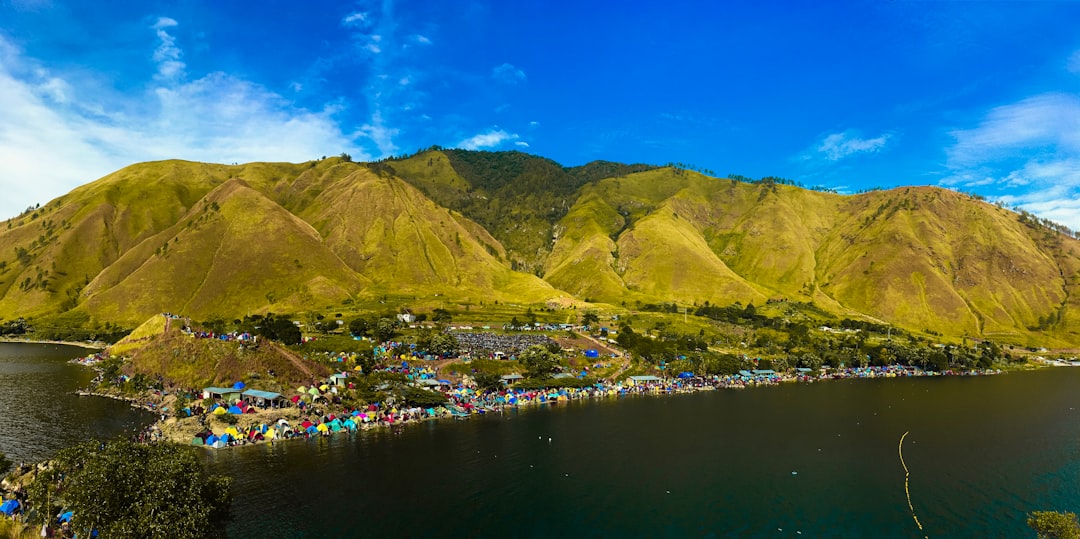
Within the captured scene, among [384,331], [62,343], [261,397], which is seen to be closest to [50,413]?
[261,397]

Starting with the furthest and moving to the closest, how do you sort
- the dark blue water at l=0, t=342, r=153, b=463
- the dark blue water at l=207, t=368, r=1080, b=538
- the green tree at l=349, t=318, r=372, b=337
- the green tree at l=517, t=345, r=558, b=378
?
the green tree at l=349, t=318, r=372, b=337 < the green tree at l=517, t=345, r=558, b=378 < the dark blue water at l=0, t=342, r=153, b=463 < the dark blue water at l=207, t=368, r=1080, b=538

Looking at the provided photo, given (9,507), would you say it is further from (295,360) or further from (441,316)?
(441,316)

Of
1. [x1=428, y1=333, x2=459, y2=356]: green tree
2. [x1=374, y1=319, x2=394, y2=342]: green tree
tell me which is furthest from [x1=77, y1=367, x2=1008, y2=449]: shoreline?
[x1=374, y1=319, x2=394, y2=342]: green tree

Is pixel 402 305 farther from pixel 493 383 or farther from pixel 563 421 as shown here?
pixel 563 421

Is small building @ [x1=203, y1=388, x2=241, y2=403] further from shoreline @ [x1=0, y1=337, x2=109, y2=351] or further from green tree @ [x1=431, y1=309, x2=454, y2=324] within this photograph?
shoreline @ [x1=0, y1=337, x2=109, y2=351]

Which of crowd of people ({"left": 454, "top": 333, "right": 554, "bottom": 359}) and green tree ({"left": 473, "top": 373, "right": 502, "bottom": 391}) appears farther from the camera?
crowd of people ({"left": 454, "top": 333, "right": 554, "bottom": 359})

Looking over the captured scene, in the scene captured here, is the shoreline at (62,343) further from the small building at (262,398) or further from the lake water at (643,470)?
the small building at (262,398)

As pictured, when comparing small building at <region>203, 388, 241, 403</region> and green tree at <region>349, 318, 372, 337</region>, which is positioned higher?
green tree at <region>349, 318, 372, 337</region>
